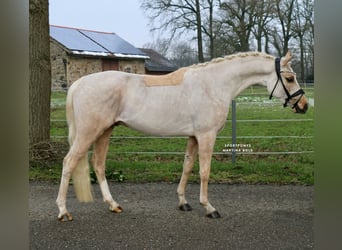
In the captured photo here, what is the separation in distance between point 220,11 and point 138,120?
2165 mm

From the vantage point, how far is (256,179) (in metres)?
5.32

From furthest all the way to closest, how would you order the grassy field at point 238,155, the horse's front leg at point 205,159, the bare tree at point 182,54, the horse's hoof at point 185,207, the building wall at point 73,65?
the grassy field at point 238,155, the building wall at point 73,65, the bare tree at point 182,54, the horse's hoof at point 185,207, the horse's front leg at point 205,159

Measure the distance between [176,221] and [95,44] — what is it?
2839mm

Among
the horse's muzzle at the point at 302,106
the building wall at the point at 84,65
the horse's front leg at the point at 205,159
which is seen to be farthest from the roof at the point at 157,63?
the horse's muzzle at the point at 302,106

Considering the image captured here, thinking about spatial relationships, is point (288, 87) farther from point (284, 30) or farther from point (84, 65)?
point (84, 65)

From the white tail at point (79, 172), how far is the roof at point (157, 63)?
159 centimetres

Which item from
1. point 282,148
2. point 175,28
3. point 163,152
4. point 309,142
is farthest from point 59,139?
point 309,142

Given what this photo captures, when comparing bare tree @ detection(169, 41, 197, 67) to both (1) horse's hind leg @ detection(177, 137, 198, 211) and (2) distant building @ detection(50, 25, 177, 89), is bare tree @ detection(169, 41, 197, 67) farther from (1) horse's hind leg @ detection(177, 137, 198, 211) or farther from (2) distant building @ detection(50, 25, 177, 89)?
(1) horse's hind leg @ detection(177, 137, 198, 211)

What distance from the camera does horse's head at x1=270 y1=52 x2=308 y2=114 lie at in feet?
12.1

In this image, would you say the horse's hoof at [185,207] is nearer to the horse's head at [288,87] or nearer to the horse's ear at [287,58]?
the horse's head at [288,87]

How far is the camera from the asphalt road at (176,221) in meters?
3.11

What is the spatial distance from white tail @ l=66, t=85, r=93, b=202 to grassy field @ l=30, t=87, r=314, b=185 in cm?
157

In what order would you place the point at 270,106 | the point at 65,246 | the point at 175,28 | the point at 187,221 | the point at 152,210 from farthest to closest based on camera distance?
1. the point at 270,106
2. the point at 175,28
3. the point at 152,210
4. the point at 187,221
5. the point at 65,246
